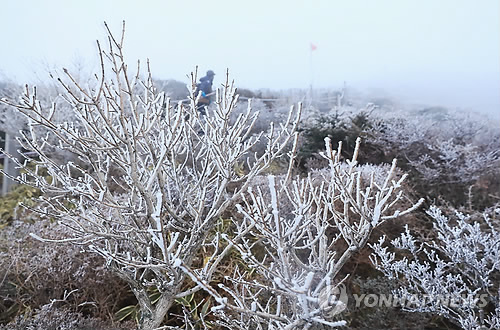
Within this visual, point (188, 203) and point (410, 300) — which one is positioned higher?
point (188, 203)

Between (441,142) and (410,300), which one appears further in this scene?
Answer: (441,142)

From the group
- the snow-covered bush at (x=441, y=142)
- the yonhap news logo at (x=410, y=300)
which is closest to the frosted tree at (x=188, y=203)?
the yonhap news logo at (x=410, y=300)

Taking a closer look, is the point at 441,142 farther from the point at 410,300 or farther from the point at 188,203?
the point at 188,203

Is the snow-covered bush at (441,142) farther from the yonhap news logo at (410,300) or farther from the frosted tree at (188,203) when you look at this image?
the frosted tree at (188,203)

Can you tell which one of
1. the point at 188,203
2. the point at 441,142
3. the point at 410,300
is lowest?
the point at 410,300

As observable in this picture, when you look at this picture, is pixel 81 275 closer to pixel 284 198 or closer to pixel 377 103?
pixel 284 198

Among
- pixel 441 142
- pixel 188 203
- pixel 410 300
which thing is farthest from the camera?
pixel 441 142

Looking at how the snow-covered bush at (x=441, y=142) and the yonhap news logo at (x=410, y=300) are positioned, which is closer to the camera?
the yonhap news logo at (x=410, y=300)

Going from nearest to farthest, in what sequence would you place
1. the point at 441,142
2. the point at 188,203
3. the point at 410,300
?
1. the point at 188,203
2. the point at 410,300
3. the point at 441,142

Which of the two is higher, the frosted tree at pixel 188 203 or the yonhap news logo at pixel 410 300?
the frosted tree at pixel 188 203

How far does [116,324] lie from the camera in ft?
6.43

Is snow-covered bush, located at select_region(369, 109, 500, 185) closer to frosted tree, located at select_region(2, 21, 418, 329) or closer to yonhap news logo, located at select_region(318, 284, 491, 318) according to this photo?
yonhap news logo, located at select_region(318, 284, 491, 318)

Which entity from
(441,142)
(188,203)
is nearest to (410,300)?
(188,203)

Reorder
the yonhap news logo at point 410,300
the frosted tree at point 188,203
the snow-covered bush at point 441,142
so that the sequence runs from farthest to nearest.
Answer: the snow-covered bush at point 441,142
the yonhap news logo at point 410,300
the frosted tree at point 188,203
